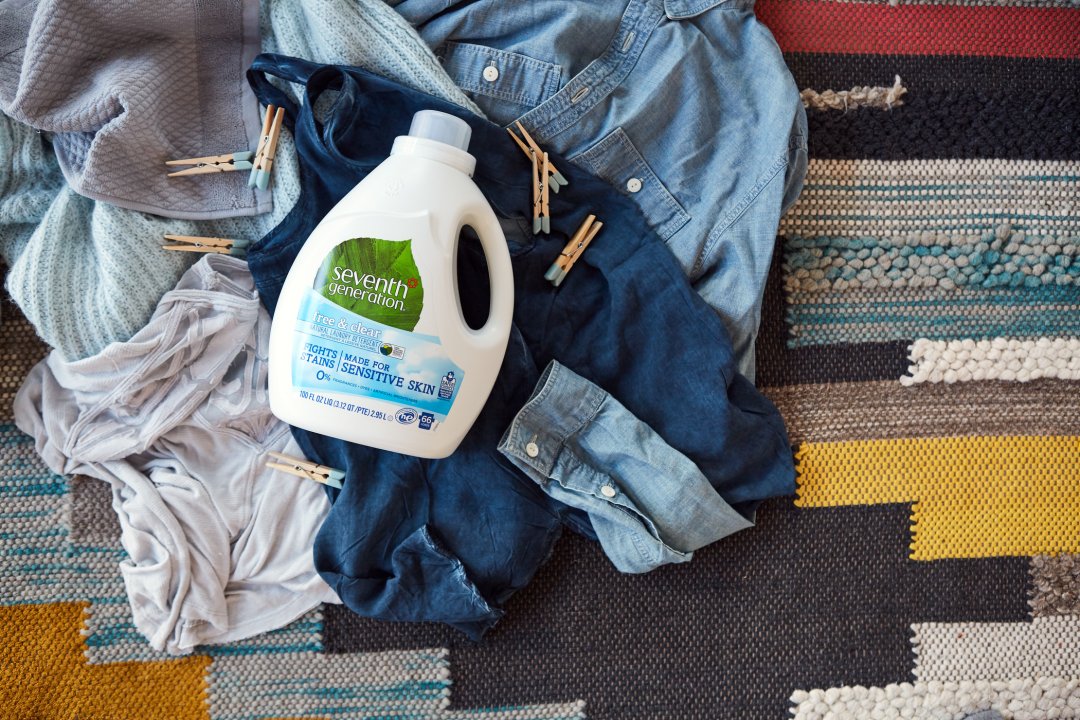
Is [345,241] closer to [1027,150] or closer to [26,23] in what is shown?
[26,23]

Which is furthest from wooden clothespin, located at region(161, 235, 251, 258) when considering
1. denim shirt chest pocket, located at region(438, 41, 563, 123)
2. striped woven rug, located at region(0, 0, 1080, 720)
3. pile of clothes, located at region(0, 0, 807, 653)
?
striped woven rug, located at region(0, 0, 1080, 720)

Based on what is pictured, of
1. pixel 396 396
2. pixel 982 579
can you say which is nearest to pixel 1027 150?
pixel 982 579

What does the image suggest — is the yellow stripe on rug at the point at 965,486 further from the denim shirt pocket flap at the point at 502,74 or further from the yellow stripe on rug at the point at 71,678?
the yellow stripe on rug at the point at 71,678

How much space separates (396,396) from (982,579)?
2.02 feet

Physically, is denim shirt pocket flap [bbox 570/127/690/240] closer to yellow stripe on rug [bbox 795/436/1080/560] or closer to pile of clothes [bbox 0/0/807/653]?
pile of clothes [bbox 0/0/807/653]

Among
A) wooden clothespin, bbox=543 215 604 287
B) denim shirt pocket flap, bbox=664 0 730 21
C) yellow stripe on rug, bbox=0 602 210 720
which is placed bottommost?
yellow stripe on rug, bbox=0 602 210 720

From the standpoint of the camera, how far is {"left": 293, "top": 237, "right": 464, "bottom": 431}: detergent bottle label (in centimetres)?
61

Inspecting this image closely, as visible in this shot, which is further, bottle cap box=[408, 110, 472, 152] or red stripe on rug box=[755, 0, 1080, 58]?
red stripe on rug box=[755, 0, 1080, 58]

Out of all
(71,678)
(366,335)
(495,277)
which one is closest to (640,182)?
(495,277)

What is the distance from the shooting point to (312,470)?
0.72m

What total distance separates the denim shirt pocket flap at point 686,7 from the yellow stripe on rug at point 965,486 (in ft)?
1.40

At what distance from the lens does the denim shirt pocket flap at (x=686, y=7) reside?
2.37ft

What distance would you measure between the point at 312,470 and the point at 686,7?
546 mm

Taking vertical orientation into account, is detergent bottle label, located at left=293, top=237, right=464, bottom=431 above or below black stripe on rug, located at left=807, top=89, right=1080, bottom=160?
below
